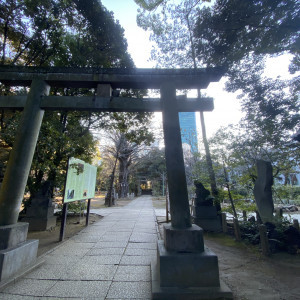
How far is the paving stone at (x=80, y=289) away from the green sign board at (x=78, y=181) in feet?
9.03

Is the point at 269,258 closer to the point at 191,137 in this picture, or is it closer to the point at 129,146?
the point at 191,137

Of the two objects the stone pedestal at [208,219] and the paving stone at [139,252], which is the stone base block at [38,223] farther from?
the stone pedestal at [208,219]

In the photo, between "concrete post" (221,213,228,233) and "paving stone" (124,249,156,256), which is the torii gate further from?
"concrete post" (221,213,228,233)

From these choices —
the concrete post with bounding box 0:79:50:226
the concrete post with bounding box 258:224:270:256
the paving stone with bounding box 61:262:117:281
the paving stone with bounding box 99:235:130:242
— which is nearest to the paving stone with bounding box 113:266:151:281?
the paving stone with bounding box 61:262:117:281

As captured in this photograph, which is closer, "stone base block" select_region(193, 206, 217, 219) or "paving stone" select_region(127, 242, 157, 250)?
"paving stone" select_region(127, 242, 157, 250)

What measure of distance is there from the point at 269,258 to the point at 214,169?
3.87 m

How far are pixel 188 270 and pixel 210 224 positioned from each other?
5.16 m

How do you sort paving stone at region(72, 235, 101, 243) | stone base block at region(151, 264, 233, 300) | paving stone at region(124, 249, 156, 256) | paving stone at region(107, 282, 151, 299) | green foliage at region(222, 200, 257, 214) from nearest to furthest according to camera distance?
stone base block at region(151, 264, 233, 300), paving stone at region(107, 282, 151, 299), paving stone at region(124, 249, 156, 256), paving stone at region(72, 235, 101, 243), green foliage at region(222, 200, 257, 214)

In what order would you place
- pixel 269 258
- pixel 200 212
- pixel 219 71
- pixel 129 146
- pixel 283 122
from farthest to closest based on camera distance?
pixel 129 146 < pixel 200 212 < pixel 283 122 < pixel 269 258 < pixel 219 71

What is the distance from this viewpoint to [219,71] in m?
3.67

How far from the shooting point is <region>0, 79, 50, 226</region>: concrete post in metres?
3.13

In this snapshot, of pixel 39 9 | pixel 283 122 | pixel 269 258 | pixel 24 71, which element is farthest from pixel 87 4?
pixel 269 258

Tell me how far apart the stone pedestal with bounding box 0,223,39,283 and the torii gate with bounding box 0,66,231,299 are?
0.02 metres

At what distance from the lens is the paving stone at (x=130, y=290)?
248cm
